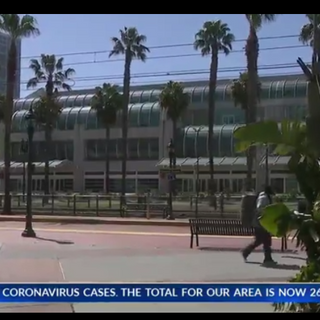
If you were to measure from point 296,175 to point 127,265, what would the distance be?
501cm

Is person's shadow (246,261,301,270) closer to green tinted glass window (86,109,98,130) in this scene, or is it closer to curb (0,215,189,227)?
curb (0,215,189,227)

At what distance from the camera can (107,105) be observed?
125 feet

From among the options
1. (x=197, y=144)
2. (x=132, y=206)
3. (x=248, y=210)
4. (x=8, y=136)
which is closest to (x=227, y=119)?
(x=197, y=144)

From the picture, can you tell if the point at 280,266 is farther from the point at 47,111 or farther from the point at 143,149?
the point at 143,149

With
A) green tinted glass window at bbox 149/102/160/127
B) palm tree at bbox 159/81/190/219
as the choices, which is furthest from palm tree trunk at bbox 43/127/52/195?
palm tree at bbox 159/81/190/219

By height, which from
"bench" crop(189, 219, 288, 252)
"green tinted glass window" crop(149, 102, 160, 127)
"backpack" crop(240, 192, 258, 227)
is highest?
"green tinted glass window" crop(149, 102, 160, 127)

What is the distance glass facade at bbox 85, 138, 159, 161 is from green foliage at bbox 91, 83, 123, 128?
3.84 ft

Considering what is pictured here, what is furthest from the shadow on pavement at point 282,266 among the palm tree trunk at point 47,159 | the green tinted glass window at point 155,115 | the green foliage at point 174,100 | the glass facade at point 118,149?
the green foliage at point 174,100

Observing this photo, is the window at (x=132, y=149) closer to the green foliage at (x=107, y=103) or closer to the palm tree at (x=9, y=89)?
the green foliage at (x=107, y=103)

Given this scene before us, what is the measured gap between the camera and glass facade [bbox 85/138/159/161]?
30.5 metres

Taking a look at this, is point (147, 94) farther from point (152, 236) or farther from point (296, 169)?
point (296, 169)

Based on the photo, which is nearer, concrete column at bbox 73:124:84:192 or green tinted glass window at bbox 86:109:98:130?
concrete column at bbox 73:124:84:192

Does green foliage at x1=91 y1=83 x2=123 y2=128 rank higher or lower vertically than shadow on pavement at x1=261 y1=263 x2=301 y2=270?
higher

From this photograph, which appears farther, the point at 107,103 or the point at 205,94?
the point at 205,94
